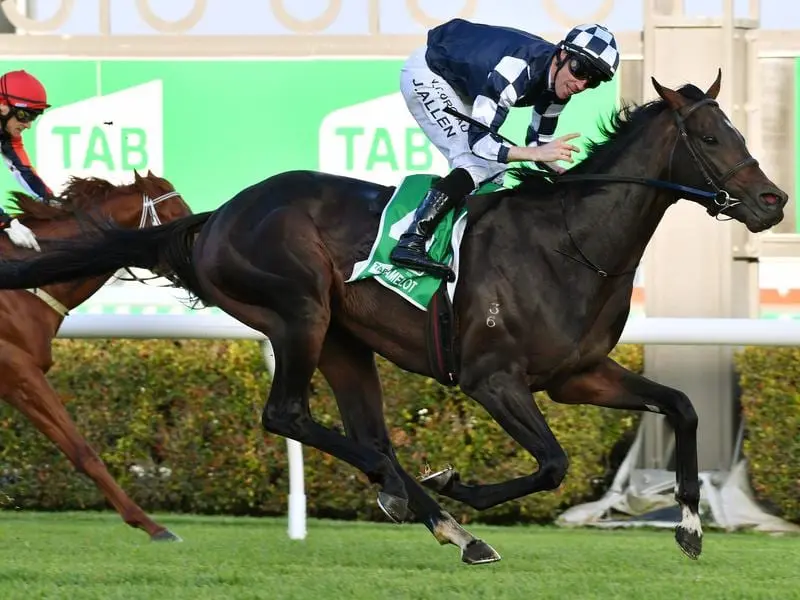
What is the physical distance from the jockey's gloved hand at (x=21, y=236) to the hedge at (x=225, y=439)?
90 cm

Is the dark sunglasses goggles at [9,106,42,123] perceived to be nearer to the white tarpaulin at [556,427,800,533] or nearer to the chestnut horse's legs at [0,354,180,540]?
the chestnut horse's legs at [0,354,180,540]

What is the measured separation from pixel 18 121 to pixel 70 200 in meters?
0.38

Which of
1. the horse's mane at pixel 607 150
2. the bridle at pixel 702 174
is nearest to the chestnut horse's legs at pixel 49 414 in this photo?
the horse's mane at pixel 607 150

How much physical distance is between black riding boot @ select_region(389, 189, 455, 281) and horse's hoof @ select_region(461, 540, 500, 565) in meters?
0.81

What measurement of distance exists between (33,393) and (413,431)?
5.54 ft

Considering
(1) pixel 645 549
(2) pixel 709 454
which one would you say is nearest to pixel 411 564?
(1) pixel 645 549

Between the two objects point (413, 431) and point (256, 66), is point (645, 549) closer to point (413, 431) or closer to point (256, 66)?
point (413, 431)

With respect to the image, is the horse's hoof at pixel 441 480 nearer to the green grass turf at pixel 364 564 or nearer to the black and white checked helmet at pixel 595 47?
the green grass turf at pixel 364 564

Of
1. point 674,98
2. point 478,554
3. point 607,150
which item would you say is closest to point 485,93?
point 607,150

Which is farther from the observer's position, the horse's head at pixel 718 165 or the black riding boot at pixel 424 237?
the black riding boot at pixel 424 237

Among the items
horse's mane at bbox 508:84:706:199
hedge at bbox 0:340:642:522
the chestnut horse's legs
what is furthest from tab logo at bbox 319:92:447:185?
horse's mane at bbox 508:84:706:199

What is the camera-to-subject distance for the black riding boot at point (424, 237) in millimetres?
4445

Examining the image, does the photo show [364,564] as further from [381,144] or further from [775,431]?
[381,144]

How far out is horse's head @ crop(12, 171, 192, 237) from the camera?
5930 mm
